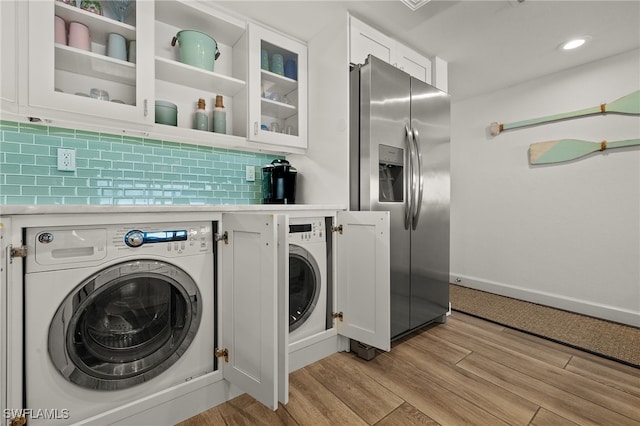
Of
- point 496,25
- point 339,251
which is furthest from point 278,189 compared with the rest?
point 496,25

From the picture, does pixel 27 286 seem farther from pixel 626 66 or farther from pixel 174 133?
pixel 626 66

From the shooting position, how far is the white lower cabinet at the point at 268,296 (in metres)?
1.14

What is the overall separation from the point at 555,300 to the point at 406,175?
7.08ft

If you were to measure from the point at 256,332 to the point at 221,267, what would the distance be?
37 centimetres

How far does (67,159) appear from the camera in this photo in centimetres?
156

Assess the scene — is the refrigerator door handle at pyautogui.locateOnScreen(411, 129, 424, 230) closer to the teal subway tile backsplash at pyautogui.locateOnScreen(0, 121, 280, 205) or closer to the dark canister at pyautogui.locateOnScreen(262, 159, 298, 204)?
the dark canister at pyautogui.locateOnScreen(262, 159, 298, 204)

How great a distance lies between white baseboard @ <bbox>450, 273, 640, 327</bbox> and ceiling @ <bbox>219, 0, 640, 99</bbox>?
7.25ft

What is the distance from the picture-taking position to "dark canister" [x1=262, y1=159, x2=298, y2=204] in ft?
6.86

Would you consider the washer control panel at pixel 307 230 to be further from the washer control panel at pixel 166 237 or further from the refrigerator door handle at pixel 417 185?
the refrigerator door handle at pixel 417 185

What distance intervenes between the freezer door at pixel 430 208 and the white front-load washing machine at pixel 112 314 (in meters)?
1.45

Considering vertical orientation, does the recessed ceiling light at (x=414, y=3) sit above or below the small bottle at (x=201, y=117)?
above

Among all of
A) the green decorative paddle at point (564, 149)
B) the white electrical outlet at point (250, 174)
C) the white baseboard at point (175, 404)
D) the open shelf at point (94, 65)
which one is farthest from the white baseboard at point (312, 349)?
the green decorative paddle at point (564, 149)

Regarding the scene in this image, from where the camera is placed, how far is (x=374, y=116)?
182cm

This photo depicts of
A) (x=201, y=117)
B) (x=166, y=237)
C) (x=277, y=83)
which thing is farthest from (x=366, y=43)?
(x=166, y=237)
